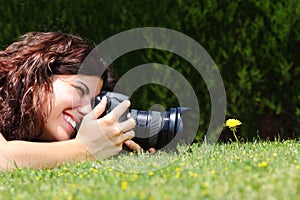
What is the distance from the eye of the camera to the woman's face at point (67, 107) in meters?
4.04

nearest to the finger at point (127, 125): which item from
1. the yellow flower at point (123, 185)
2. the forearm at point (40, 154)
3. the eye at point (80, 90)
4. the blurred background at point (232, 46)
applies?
the forearm at point (40, 154)

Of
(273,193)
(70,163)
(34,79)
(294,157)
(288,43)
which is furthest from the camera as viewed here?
(288,43)

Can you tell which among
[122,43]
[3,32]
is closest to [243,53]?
[122,43]

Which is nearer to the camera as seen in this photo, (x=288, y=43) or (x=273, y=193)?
(x=273, y=193)

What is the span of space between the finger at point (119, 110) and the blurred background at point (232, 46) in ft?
6.70

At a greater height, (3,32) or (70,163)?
(3,32)

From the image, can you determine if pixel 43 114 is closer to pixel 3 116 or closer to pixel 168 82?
pixel 3 116

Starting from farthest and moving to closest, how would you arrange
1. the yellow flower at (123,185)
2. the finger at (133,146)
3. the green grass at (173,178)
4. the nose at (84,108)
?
the finger at (133,146), the nose at (84,108), the yellow flower at (123,185), the green grass at (173,178)

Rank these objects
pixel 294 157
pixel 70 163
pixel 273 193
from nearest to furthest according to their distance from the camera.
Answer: pixel 273 193
pixel 294 157
pixel 70 163

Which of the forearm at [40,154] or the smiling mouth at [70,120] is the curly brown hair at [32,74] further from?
the forearm at [40,154]

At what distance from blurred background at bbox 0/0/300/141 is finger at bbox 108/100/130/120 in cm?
204

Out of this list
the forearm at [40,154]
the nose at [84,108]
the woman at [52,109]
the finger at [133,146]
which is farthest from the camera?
the finger at [133,146]

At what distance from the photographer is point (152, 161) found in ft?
11.7

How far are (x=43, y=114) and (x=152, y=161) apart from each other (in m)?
0.89
